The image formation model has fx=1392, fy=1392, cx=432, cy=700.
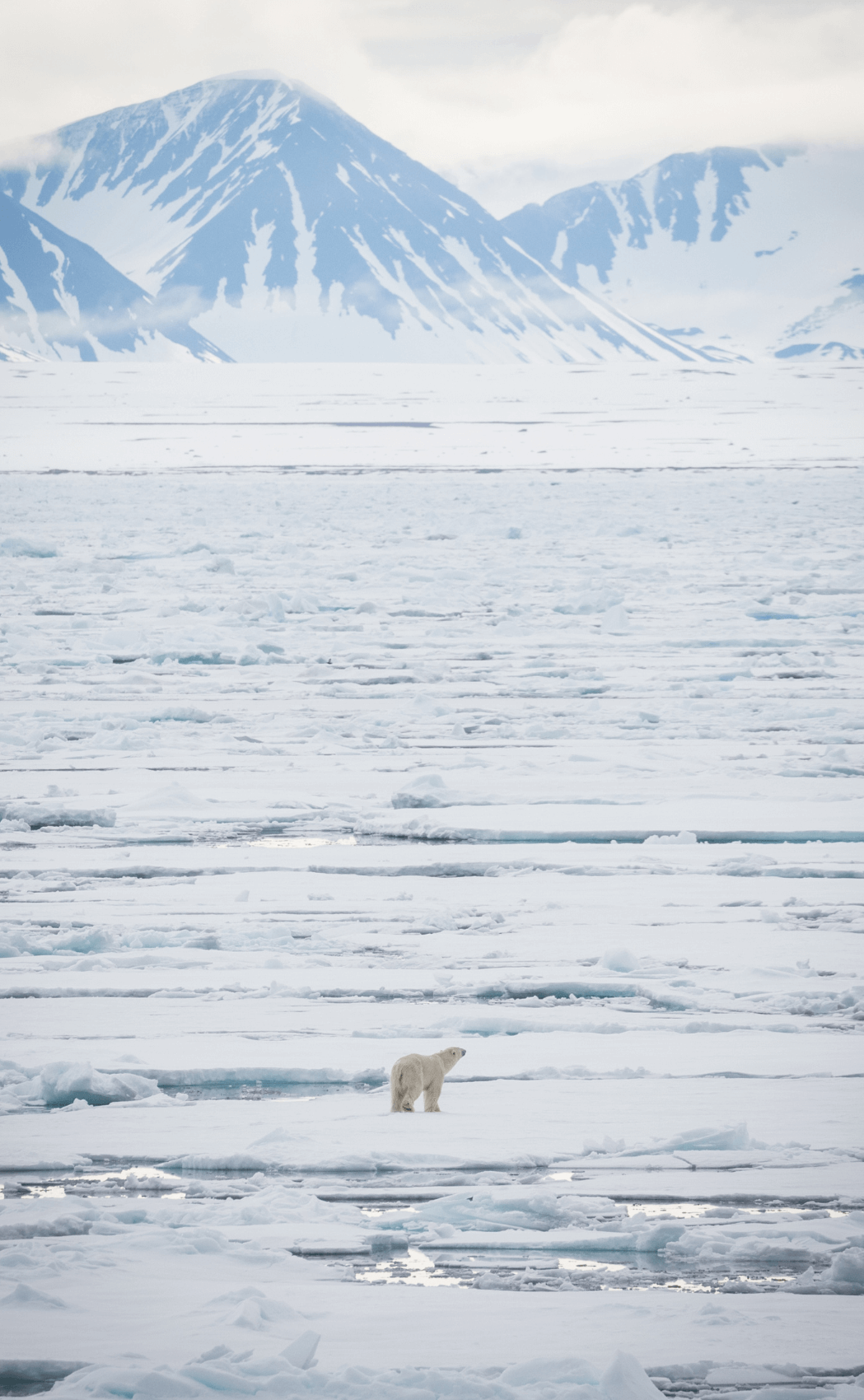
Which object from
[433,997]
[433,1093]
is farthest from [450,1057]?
[433,997]

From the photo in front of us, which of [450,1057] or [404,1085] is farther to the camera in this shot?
[450,1057]

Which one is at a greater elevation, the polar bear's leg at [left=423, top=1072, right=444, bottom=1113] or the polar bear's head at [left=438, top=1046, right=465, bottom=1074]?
Result: the polar bear's head at [left=438, top=1046, right=465, bottom=1074]

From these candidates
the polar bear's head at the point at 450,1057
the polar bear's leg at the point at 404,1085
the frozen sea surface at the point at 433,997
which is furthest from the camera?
the polar bear's head at the point at 450,1057

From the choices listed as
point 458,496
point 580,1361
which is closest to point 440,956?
point 580,1361

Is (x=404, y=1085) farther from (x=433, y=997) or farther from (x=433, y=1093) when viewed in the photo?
(x=433, y=997)

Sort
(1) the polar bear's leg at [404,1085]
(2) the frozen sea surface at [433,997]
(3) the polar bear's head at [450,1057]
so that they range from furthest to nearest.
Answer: (3) the polar bear's head at [450,1057] < (1) the polar bear's leg at [404,1085] < (2) the frozen sea surface at [433,997]

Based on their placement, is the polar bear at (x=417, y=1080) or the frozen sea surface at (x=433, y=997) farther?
the polar bear at (x=417, y=1080)
